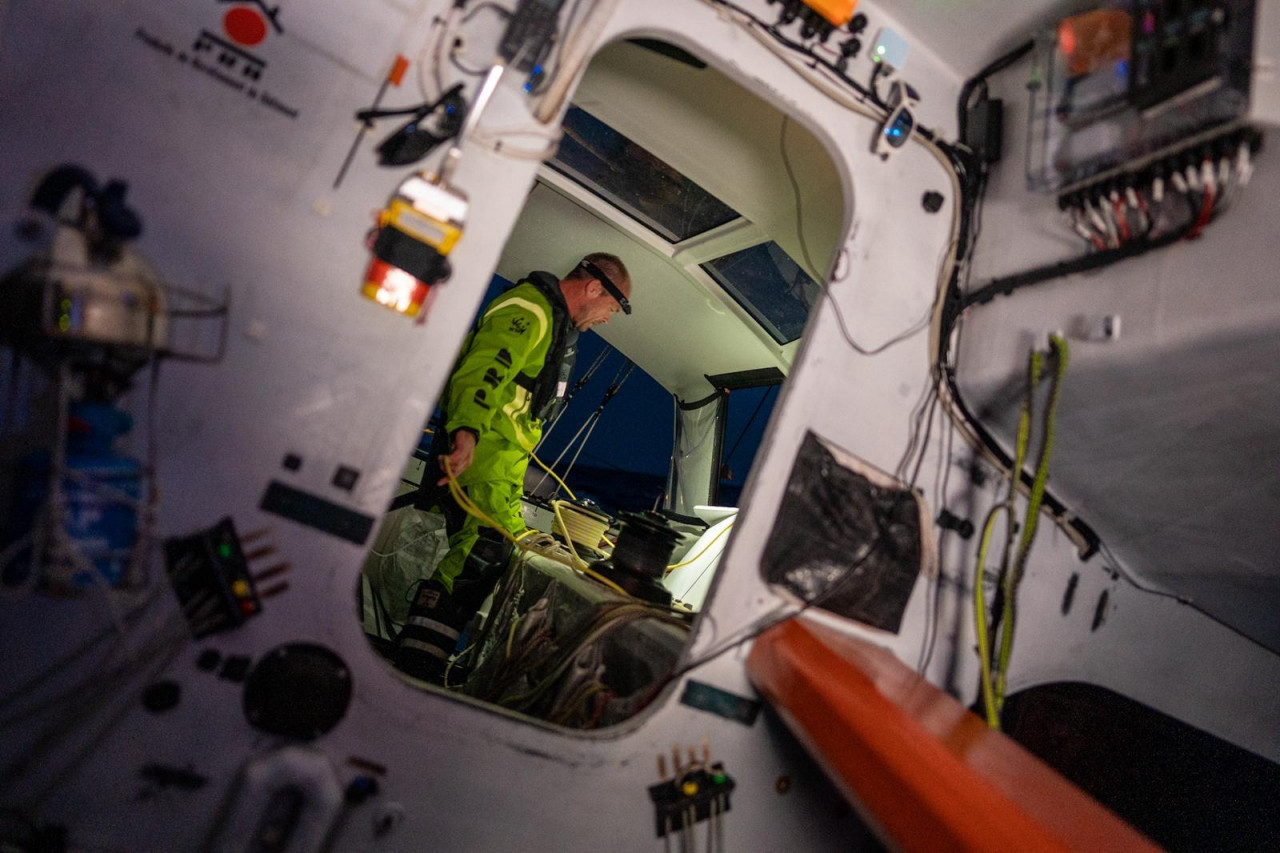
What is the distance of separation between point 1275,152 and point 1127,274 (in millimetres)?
403

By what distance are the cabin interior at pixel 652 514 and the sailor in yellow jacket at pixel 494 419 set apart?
0.64ft

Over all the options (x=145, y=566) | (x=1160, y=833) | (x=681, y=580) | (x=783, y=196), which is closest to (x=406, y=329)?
(x=145, y=566)

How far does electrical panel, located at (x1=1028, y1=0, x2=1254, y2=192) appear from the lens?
1607 millimetres

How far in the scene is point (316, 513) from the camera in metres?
1.67

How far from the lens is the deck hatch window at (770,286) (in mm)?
3654

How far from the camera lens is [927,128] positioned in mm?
2357

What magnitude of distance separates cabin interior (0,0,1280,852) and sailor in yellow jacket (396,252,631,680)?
19 cm

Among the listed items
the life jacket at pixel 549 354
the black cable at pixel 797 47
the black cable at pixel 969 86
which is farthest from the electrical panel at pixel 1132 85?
the life jacket at pixel 549 354

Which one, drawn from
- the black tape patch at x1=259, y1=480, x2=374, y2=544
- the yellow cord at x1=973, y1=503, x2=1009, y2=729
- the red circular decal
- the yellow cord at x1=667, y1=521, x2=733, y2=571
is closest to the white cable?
the red circular decal

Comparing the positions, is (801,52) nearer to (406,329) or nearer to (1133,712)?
(406,329)

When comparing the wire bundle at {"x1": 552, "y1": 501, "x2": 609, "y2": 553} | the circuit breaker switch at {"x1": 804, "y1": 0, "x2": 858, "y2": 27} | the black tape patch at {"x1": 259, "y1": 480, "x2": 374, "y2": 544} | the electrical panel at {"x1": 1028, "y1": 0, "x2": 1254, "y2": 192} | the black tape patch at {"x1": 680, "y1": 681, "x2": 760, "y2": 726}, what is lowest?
the black tape patch at {"x1": 680, "y1": 681, "x2": 760, "y2": 726}

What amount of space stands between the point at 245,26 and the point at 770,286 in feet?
8.84

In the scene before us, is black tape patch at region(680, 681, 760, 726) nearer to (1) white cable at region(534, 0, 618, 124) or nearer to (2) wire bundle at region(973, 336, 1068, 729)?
(2) wire bundle at region(973, 336, 1068, 729)

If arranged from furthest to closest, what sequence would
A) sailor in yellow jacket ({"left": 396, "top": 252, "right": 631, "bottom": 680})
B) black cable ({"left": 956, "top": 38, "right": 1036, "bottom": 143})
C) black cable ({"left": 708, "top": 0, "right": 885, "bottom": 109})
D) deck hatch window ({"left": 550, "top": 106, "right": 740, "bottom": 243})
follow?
deck hatch window ({"left": 550, "top": 106, "right": 740, "bottom": 243}) → sailor in yellow jacket ({"left": 396, "top": 252, "right": 631, "bottom": 680}) → black cable ({"left": 956, "top": 38, "right": 1036, "bottom": 143}) → black cable ({"left": 708, "top": 0, "right": 885, "bottom": 109})
